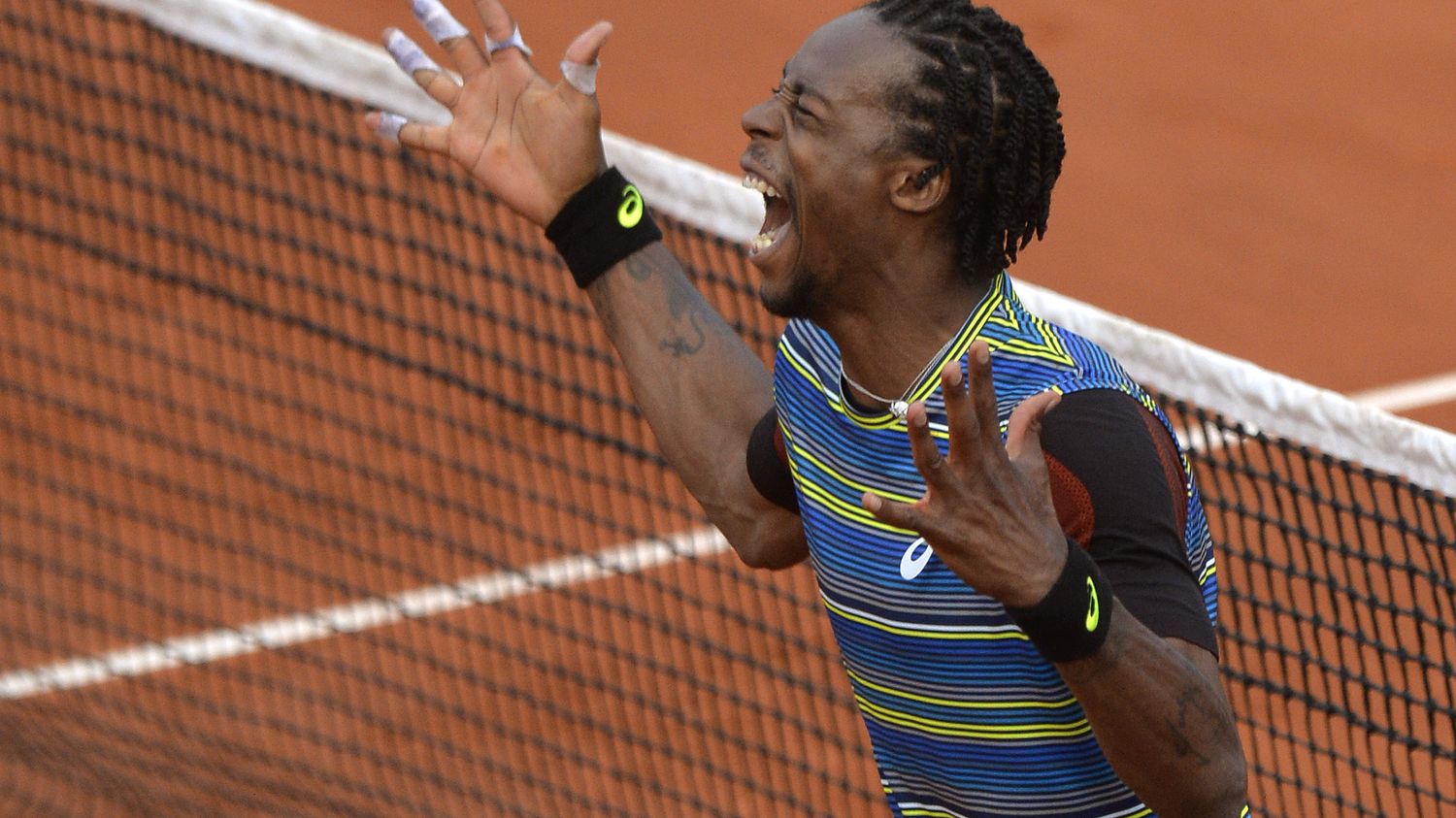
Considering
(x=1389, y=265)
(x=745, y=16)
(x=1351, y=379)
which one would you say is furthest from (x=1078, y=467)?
(x=745, y=16)

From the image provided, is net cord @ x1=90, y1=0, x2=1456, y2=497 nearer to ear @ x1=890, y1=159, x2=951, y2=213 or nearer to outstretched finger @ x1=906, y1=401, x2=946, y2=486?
ear @ x1=890, y1=159, x2=951, y2=213

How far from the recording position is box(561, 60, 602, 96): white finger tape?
3.02 meters

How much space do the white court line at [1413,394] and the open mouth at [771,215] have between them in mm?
5908

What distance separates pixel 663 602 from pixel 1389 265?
445 cm

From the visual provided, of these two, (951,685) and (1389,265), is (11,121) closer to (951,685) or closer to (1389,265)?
(1389,265)

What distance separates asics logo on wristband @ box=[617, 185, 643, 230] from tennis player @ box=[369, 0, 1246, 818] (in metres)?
0.31

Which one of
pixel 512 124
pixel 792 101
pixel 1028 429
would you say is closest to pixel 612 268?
pixel 512 124

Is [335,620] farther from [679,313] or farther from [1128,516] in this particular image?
[1128,516]

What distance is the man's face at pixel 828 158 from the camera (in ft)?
8.35

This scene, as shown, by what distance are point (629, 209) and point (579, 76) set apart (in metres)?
0.25

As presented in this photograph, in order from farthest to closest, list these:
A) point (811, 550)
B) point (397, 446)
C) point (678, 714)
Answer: point (397, 446) < point (678, 714) < point (811, 550)

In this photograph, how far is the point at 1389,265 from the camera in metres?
9.05

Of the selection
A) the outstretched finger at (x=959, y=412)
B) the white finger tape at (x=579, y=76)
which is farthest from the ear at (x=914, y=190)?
the white finger tape at (x=579, y=76)

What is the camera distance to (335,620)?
6.66m
